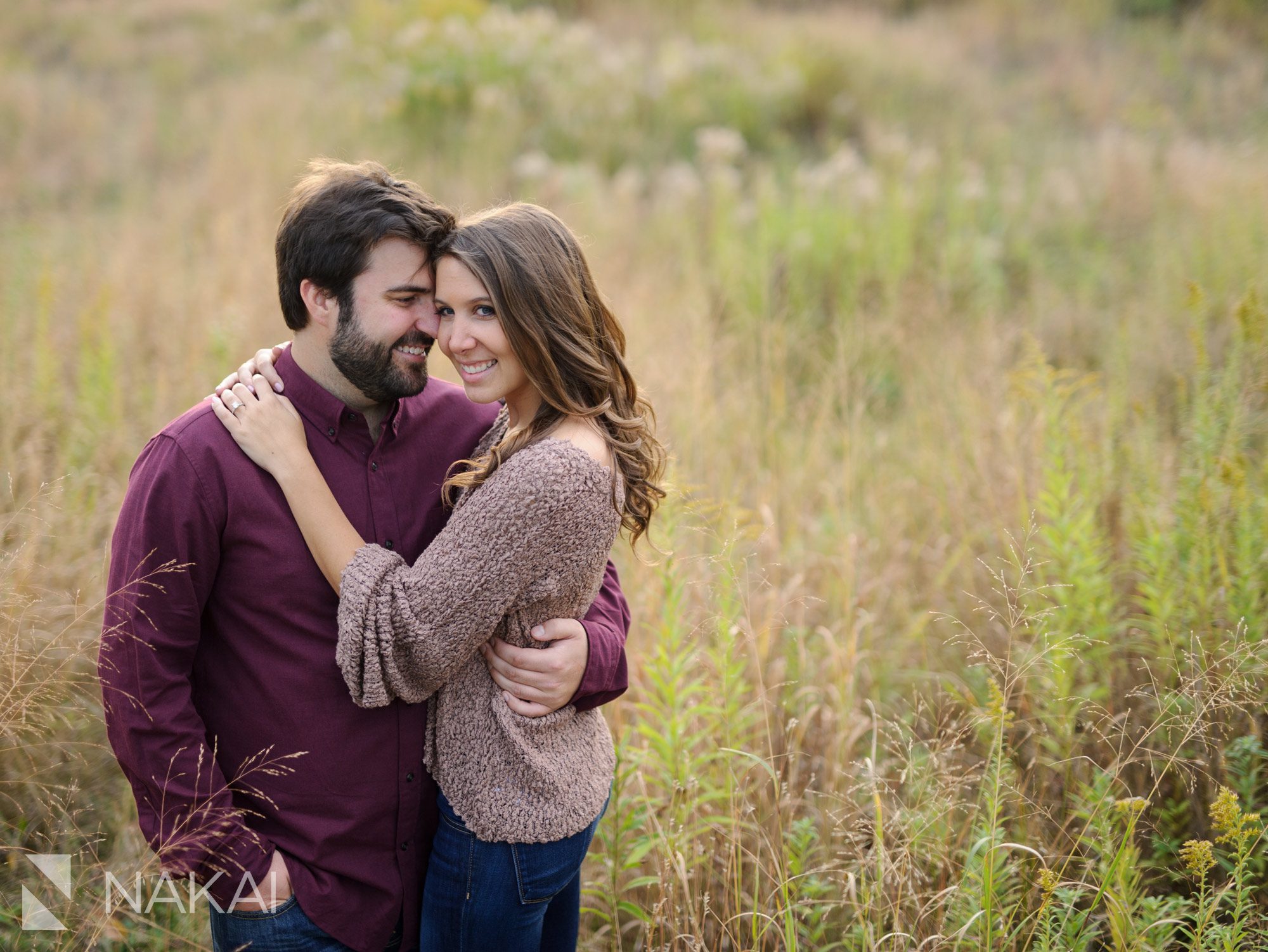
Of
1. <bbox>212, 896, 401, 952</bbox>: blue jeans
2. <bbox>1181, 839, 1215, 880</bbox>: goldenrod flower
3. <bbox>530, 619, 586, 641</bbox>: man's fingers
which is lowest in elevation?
<bbox>212, 896, 401, 952</bbox>: blue jeans

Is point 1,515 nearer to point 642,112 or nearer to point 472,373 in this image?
point 472,373

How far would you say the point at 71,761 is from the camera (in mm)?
2979

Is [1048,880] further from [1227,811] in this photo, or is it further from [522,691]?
[522,691]

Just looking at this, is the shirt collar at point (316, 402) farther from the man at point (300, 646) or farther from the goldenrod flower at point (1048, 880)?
the goldenrod flower at point (1048, 880)

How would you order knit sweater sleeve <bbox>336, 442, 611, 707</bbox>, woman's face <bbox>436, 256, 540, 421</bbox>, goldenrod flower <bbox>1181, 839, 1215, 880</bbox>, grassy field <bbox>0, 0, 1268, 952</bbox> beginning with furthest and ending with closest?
grassy field <bbox>0, 0, 1268, 952</bbox> < woman's face <bbox>436, 256, 540, 421</bbox> < goldenrod flower <bbox>1181, 839, 1215, 880</bbox> < knit sweater sleeve <bbox>336, 442, 611, 707</bbox>

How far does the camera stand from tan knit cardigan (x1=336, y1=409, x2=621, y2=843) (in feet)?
5.95

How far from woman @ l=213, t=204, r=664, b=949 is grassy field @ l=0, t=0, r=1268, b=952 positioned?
1.64 ft

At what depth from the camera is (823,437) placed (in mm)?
4562

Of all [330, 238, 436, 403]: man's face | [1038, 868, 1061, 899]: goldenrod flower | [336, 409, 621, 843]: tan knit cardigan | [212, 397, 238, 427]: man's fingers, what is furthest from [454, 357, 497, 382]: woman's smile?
[1038, 868, 1061, 899]: goldenrod flower

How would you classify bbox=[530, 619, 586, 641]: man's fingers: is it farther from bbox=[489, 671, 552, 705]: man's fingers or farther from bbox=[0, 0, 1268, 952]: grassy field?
bbox=[0, 0, 1268, 952]: grassy field

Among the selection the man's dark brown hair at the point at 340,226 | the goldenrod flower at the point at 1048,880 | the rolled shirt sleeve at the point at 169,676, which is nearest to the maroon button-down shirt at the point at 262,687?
the rolled shirt sleeve at the point at 169,676

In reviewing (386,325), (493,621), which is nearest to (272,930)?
(493,621)

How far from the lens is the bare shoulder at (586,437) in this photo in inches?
77.8

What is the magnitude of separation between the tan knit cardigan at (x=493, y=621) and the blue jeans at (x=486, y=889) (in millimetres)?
48
